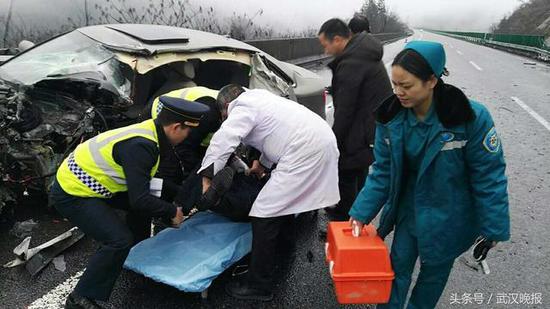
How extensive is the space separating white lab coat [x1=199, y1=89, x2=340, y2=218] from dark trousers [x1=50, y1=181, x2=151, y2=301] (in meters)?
0.61

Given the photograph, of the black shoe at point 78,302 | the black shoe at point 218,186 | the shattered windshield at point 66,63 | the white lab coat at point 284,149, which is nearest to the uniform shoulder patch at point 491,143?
the white lab coat at point 284,149

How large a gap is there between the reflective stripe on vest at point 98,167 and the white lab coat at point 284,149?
18.0 inches

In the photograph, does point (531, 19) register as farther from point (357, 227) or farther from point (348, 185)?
point (357, 227)

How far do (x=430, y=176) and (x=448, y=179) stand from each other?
0.08 m

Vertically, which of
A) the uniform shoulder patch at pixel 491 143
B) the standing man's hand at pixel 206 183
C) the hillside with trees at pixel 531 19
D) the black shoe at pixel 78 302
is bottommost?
the hillside with trees at pixel 531 19

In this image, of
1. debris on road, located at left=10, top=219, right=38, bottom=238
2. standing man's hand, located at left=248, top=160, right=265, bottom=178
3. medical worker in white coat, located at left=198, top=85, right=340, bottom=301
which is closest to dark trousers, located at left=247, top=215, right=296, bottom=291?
medical worker in white coat, located at left=198, top=85, right=340, bottom=301

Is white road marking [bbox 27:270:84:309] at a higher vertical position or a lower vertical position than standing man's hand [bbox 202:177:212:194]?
lower

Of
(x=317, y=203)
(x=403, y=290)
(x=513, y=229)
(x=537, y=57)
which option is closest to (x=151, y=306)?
(x=317, y=203)

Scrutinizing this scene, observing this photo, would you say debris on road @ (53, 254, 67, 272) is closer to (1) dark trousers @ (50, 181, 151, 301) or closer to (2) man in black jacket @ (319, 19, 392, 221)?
(1) dark trousers @ (50, 181, 151, 301)

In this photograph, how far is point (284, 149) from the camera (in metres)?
2.77

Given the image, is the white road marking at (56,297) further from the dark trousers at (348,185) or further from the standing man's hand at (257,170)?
the dark trousers at (348,185)

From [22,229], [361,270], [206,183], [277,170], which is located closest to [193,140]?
[206,183]

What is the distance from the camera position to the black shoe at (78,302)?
97.4 inches

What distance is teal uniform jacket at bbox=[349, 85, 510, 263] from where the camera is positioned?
187 centimetres
